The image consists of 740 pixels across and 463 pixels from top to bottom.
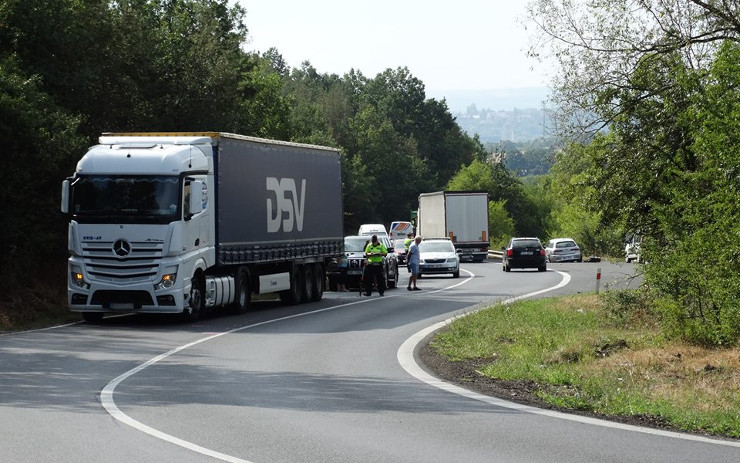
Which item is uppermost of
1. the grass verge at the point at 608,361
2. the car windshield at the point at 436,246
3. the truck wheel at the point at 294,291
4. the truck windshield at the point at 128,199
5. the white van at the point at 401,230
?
the truck windshield at the point at 128,199

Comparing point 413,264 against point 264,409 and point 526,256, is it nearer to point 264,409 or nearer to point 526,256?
point 526,256

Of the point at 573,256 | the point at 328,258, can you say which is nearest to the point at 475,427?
the point at 328,258

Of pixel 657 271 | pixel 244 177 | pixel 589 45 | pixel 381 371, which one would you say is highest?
pixel 589 45

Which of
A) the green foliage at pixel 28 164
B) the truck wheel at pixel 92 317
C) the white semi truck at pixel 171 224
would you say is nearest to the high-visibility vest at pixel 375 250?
the white semi truck at pixel 171 224

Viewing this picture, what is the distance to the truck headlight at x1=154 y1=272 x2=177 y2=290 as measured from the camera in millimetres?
23828

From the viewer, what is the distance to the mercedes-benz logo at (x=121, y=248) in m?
23.8

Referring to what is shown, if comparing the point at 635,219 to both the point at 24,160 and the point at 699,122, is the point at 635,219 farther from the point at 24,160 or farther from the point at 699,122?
the point at 24,160

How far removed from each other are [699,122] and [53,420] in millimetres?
10068

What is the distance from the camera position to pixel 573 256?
231 feet

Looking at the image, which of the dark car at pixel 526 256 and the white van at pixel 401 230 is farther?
the white van at pixel 401 230

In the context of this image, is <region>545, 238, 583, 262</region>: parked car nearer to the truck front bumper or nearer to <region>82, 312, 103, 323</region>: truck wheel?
<region>82, 312, 103, 323</region>: truck wheel

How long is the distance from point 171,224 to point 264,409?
11856 millimetres

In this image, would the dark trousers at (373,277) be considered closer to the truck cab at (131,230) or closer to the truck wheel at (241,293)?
the truck wheel at (241,293)

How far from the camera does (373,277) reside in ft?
117
